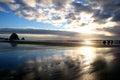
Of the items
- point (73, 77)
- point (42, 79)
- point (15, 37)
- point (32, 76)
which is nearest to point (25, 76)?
point (32, 76)

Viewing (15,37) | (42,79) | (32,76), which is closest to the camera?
(42,79)

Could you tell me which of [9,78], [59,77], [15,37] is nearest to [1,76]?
[9,78]

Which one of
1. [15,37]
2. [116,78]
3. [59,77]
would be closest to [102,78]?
[116,78]

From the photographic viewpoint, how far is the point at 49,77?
1156cm

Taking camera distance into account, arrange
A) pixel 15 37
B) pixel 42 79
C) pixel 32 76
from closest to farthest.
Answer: pixel 42 79 → pixel 32 76 → pixel 15 37

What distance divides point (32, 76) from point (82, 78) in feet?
9.90

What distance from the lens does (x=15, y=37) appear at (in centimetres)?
12606

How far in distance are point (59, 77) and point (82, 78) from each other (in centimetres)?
137

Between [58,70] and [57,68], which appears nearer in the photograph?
[58,70]

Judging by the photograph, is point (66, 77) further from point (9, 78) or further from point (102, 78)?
point (9, 78)

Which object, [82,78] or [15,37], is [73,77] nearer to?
[82,78]

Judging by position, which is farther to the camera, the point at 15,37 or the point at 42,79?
the point at 15,37

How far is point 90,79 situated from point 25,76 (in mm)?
3888

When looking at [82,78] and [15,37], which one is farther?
[15,37]
